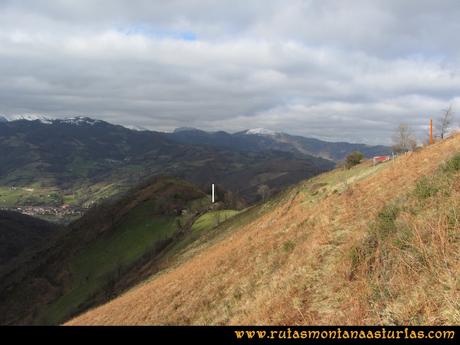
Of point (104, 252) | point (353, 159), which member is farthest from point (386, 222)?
point (104, 252)

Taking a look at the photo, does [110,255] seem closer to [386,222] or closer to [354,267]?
[386,222]

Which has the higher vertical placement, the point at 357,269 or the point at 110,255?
the point at 357,269

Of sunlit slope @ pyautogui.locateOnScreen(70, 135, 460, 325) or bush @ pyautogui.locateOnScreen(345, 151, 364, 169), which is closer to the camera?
sunlit slope @ pyautogui.locateOnScreen(70, 135, 460, 325)

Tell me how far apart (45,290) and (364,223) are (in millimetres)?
105949

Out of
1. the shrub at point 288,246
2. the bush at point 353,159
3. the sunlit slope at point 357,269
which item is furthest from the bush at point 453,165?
the bush at point 353,159

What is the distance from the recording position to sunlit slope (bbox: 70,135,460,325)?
7.70 metres

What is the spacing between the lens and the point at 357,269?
33.2ft

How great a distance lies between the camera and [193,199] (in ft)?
448

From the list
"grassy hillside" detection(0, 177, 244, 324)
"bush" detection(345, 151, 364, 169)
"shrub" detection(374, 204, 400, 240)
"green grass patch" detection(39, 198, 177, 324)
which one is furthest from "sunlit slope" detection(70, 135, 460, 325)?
"green grass patch" detection(39, 198, 177, 324)

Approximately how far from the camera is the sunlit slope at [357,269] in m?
7.70

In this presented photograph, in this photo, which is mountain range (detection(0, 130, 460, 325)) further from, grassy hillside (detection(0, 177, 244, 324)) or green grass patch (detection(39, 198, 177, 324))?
green grass patch (detection(39, 198, 177, 324))

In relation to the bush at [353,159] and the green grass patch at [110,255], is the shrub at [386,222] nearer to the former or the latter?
the bush at [353,159]

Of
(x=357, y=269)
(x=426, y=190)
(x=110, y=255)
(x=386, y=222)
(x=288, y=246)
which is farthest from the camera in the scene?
(x=110, y=255)
